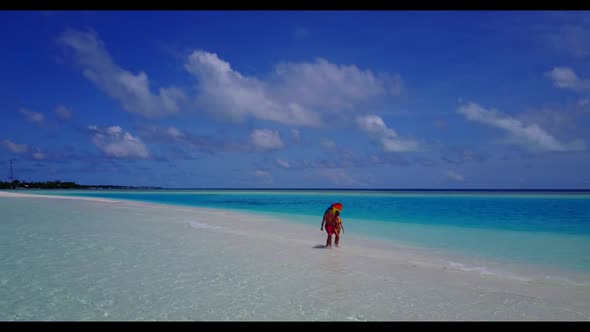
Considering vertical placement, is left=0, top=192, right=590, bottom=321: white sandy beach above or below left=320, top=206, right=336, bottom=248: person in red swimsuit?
below

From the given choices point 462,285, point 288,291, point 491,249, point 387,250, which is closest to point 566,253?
point 491,249

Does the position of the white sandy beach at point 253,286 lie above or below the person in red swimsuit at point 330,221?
below

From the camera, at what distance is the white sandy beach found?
5129 millimetres

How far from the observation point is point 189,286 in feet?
20.5

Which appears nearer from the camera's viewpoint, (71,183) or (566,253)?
(566,253)

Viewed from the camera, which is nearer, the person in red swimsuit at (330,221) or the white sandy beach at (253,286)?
the white sandy beach at (253,286)

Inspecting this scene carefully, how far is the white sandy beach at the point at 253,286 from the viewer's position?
16.8ft

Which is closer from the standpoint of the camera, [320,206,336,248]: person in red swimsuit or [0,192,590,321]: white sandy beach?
[0,192,590,321]: white sandy beach

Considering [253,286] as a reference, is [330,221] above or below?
above

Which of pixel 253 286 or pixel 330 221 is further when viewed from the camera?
pixel 330 221

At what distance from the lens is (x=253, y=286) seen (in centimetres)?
632
